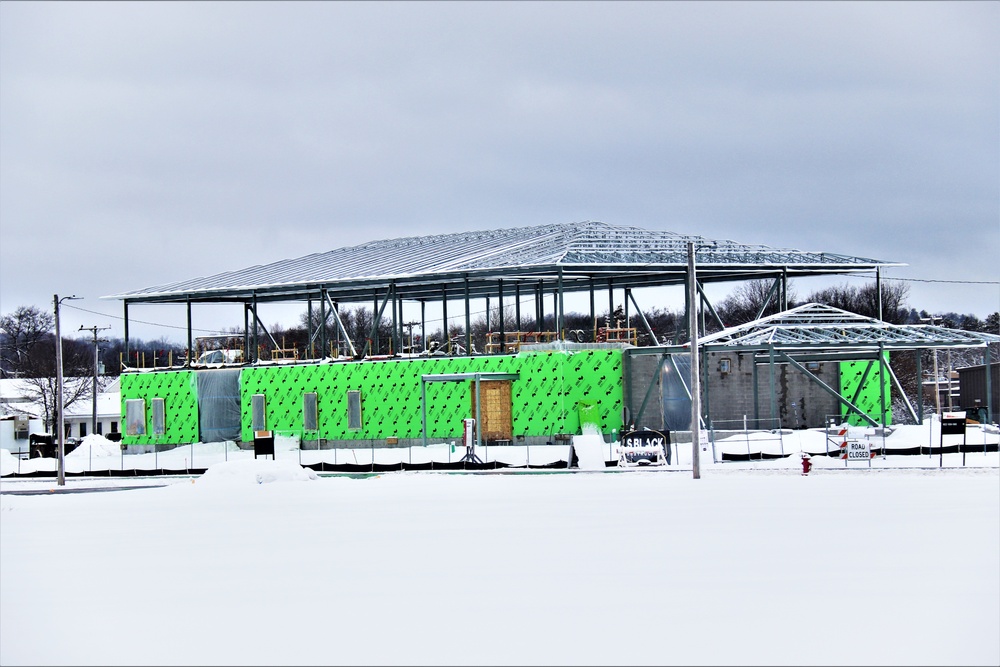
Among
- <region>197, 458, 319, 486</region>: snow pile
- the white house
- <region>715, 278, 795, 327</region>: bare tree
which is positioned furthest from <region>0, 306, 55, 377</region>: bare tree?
<region>197, 458, 319, 486</region>: snow pile

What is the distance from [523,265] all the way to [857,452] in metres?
18.8

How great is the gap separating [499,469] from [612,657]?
32.1 m

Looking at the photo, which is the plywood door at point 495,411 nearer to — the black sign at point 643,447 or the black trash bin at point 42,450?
the black sign at point 643,447

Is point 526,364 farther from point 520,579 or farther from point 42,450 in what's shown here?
point 520,579

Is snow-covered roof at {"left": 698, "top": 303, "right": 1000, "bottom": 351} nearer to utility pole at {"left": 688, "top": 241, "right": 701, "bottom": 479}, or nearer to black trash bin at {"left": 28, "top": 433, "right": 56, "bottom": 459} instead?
utility pole at {"left": 688, "top": 241, "right": 701, "bottom": 479}

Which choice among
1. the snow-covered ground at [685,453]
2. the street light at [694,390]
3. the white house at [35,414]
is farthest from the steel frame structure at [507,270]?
the white house at [35,414]

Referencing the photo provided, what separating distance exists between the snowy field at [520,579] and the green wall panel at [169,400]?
34.6 metres

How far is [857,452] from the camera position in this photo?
41.2 m

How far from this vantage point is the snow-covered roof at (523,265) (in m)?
58.3

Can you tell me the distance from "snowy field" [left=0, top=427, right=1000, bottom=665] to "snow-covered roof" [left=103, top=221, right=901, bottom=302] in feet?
84.8

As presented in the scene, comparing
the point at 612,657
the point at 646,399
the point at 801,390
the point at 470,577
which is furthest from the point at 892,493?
the point at 801,390

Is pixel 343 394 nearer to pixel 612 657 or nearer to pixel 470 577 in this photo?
pixel 470 577

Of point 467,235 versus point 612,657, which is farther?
point 467,235

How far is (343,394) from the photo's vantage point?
62406mm
